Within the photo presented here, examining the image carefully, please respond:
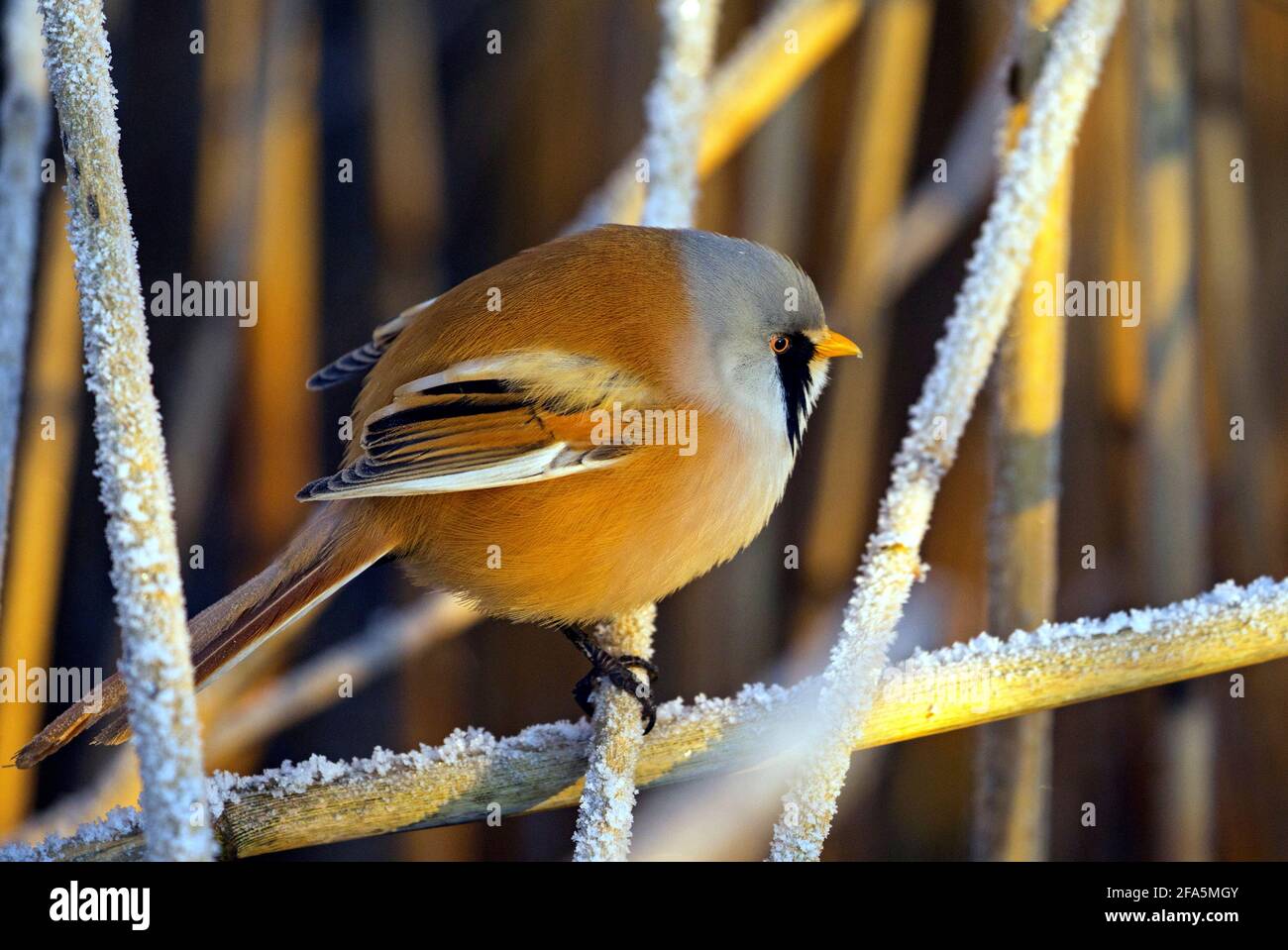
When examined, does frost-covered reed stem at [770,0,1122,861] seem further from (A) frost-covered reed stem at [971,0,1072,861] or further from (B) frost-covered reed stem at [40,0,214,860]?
(B) frost-covered reed stem at [40,0,214,860]

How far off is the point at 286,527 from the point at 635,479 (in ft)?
3.88

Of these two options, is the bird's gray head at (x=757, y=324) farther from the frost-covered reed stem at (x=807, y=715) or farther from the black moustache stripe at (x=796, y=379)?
the frost-covered reed stem at (x=807, y=715)

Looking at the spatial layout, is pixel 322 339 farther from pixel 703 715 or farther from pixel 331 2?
pixel 703 715

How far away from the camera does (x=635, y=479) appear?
63.6 inches

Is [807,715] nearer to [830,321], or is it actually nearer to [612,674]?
[612,674]

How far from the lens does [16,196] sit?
1.67m

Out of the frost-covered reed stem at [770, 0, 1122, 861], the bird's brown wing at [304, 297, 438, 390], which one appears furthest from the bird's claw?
the bird's brown wing at [304, 297, 438, 390]

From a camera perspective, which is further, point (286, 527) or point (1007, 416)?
point (286, 527)

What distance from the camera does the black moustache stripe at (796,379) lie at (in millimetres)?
1772

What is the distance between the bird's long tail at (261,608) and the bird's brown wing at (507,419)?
11cm

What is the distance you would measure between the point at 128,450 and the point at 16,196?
3.05ft

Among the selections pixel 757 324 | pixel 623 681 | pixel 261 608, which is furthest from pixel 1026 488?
pixel 261 608

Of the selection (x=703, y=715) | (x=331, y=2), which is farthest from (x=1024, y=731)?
(x=331, y=2)

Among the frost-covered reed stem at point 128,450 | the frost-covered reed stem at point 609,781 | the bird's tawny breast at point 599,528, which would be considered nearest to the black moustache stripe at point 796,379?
the bird's tawny breast at point 599,528
